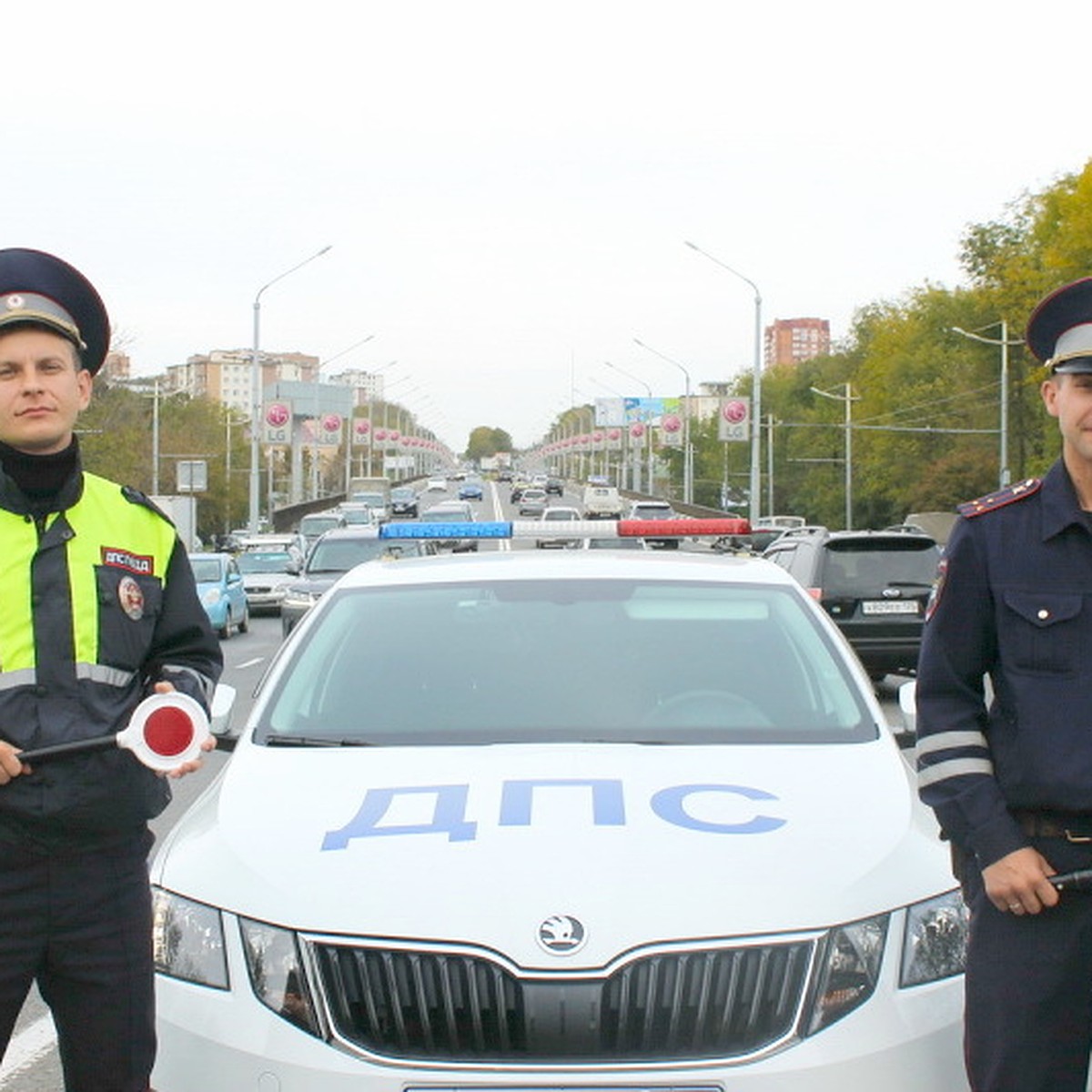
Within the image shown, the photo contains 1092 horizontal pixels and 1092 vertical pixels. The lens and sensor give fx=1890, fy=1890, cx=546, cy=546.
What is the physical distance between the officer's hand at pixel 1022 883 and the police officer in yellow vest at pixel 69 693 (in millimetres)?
1375

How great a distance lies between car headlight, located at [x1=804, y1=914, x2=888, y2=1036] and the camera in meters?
3.48

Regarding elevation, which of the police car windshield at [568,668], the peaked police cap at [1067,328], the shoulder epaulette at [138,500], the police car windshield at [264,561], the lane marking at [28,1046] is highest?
the peaked police cap at [1067,328]

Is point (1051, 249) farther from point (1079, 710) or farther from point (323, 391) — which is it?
point (323, 391)

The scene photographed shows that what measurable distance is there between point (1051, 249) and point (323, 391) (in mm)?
71671

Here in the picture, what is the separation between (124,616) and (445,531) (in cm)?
376

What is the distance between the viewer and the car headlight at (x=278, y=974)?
3510 millimetres

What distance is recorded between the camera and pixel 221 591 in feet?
98.1

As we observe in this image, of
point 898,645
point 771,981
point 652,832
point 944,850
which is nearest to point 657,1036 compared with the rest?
point 771,981

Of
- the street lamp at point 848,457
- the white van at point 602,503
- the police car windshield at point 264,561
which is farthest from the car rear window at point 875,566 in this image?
the white van at point 602,503

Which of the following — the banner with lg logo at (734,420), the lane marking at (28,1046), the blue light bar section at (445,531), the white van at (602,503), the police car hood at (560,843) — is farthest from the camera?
the white van at (602,503)

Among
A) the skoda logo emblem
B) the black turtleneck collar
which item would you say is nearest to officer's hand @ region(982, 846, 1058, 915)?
the skoda logo emblem

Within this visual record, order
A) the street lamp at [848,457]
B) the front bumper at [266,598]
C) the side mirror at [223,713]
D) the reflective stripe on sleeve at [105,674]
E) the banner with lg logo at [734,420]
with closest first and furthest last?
the reflective stripe on sleeve at [105,674]
the side mirror at [223,713]
the front bumper at [266,598]
the banner with lg logo at [734,420]
the street lamp at [848,457]

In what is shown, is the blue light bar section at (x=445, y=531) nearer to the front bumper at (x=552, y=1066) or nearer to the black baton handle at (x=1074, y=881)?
the front bumper at (x=552, y=1066)

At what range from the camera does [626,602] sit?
17.2ft
